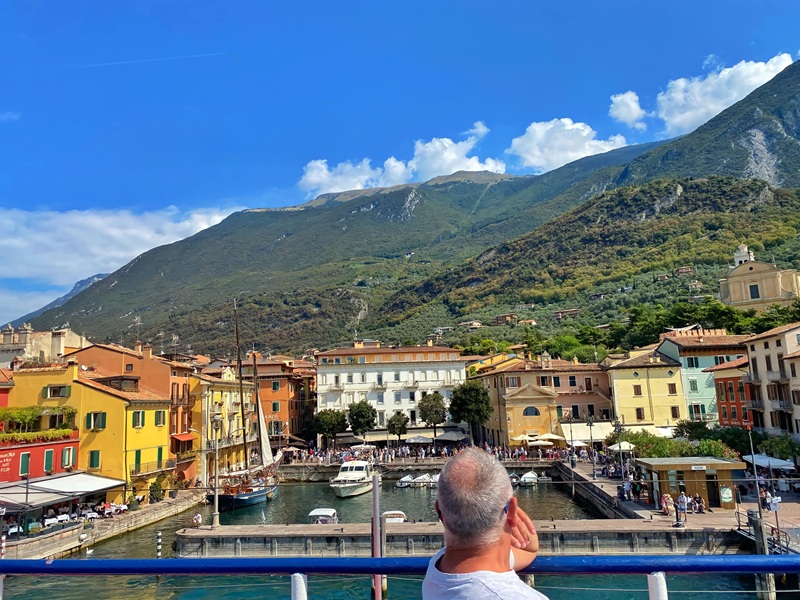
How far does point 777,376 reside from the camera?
35.5 meters

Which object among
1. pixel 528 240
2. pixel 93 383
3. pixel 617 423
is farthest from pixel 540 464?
pixel 528 240

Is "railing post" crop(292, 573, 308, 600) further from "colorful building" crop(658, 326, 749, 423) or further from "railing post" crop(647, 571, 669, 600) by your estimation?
"colorful building" crop(658, 326, 749, 423)

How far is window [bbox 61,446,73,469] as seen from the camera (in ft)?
107

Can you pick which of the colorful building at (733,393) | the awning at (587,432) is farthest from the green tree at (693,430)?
the awning at (587,432)

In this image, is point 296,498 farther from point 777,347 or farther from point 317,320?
point 317,320

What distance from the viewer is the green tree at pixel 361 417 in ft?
189

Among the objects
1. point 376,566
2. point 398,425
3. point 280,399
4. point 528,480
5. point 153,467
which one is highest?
point 280,399

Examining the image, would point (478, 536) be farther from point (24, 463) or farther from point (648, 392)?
point (648, 392)

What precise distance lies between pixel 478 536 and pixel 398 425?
56895 millimetres

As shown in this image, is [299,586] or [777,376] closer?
[299,586]

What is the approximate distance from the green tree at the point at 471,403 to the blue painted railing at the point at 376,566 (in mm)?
54937

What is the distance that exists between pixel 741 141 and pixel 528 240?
86291 mm

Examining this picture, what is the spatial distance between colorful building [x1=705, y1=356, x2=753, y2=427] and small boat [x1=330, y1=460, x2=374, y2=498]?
2667 cm

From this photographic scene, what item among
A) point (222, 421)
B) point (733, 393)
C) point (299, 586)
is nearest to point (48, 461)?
point (222, 421)
